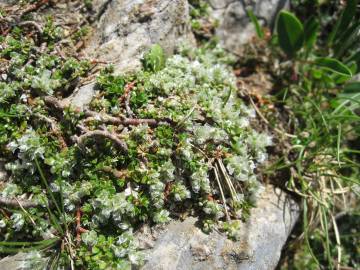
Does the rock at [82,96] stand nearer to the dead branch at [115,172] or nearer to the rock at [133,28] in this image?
the rock at [133,28]

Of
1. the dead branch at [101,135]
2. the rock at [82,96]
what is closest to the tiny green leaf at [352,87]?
the dead branch at [101,135]

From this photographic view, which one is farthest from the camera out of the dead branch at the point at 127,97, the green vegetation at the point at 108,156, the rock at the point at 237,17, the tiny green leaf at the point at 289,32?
the rock at the point at 237,17

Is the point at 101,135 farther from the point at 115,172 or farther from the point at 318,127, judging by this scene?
the point at 318,127

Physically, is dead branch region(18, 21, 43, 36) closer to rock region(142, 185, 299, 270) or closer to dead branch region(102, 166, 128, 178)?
dead branch region(102, 166, 128, 178)

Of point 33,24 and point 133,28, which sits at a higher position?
point 33,24

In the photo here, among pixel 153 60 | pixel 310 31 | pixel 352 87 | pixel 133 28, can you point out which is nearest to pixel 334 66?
pixel 352 87

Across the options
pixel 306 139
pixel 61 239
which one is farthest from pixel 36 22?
pixel 306 139

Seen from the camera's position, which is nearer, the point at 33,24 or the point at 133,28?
the point at 33,24
